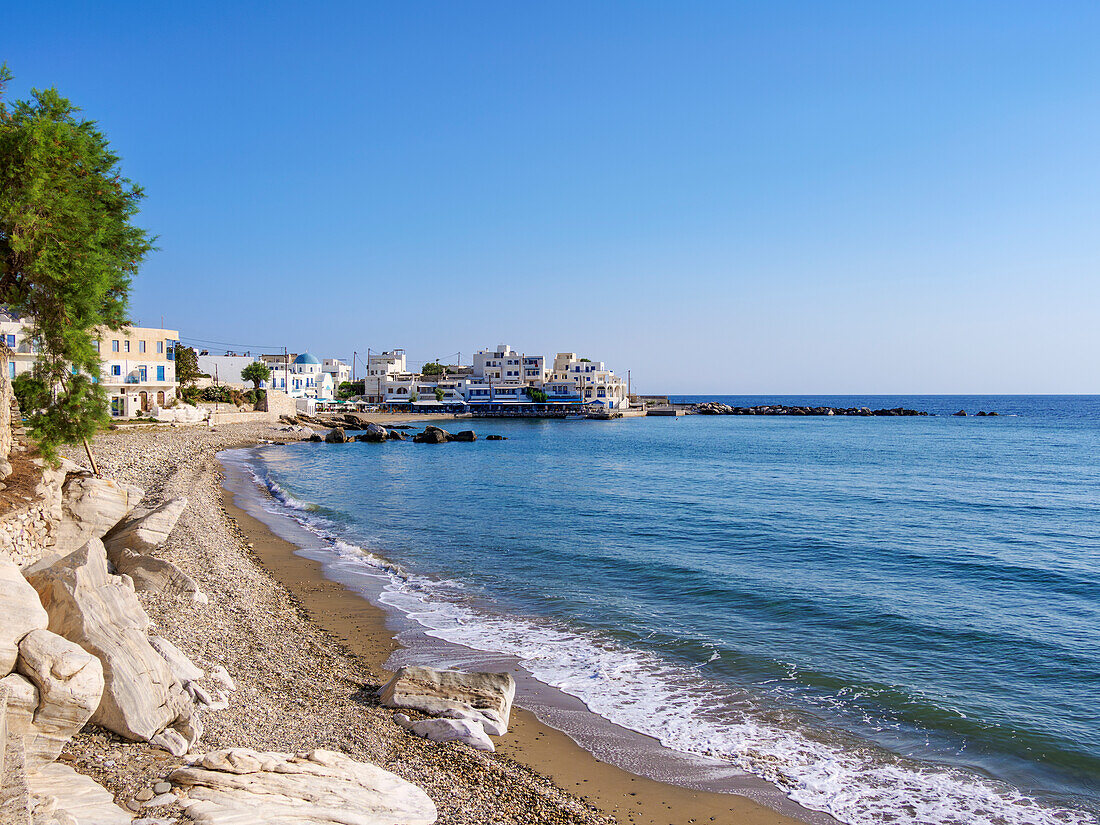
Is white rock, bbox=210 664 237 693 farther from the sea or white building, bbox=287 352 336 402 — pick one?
white building, bbox=287 352 336 402

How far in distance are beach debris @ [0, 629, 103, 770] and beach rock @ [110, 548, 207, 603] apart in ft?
20.6

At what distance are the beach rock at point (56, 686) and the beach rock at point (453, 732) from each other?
4068mm

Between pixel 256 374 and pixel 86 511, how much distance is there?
330 ft

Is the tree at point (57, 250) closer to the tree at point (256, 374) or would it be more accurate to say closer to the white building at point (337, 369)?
the tree at point (256, 374)

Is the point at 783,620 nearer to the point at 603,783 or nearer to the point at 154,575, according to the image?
the point at 603,783

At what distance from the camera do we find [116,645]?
838 cm

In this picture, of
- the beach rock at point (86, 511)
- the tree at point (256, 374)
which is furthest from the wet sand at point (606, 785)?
the tree at point (256, 374)

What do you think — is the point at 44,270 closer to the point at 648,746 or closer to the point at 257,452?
the point at 648,746

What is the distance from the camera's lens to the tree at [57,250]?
15781mm

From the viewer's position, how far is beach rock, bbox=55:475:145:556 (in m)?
15.0

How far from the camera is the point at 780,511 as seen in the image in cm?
3091

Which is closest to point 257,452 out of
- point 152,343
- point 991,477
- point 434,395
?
point 152,343

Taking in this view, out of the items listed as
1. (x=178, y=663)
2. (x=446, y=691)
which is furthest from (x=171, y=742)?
(x=446, y=691)

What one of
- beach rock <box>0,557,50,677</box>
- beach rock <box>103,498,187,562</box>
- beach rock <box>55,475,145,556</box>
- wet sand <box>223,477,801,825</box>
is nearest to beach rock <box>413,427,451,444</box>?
beach rock <box>55,475,145,556</box>
